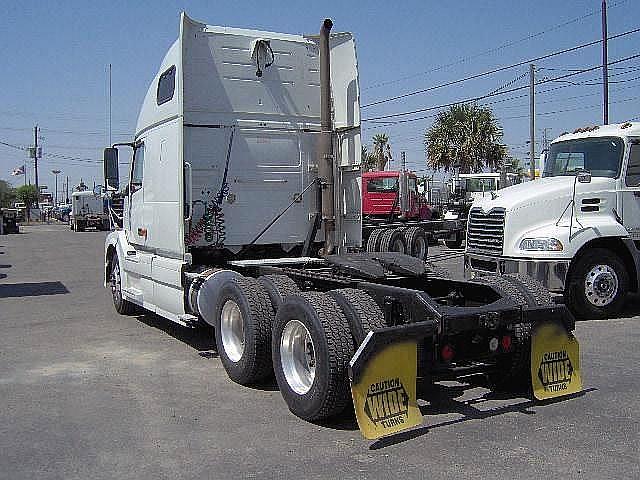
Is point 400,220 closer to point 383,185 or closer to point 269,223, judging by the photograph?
point 383,185

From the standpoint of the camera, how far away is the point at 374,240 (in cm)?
2028

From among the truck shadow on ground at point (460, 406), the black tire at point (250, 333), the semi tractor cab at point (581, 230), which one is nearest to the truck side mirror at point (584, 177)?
the semi tractor cab at point (581, 230)

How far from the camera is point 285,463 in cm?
509

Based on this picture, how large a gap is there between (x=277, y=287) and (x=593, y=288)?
572 cm

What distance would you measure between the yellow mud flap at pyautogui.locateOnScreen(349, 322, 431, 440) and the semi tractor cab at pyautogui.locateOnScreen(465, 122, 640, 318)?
5655mm

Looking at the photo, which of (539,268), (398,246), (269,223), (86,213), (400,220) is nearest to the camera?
(269,223)

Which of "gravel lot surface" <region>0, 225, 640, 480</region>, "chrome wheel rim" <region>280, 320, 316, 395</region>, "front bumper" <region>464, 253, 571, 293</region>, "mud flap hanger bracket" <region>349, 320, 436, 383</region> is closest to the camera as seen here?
"gravel lot surface" <region>0, 225, 640, 480</region>

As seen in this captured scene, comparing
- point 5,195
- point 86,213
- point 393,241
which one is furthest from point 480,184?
point 5,195

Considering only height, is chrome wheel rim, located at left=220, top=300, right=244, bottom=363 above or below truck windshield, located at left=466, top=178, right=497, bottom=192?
below

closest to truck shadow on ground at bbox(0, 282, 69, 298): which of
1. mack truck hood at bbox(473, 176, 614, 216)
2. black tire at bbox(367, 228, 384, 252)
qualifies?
black tire at bbox(367, 228, 384, 252)

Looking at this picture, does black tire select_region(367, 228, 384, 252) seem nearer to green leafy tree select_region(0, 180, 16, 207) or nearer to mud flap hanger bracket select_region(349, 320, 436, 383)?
mud flap hanger bracket select_region(349, 320, 436, 383)

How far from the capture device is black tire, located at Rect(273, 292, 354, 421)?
5691 mm

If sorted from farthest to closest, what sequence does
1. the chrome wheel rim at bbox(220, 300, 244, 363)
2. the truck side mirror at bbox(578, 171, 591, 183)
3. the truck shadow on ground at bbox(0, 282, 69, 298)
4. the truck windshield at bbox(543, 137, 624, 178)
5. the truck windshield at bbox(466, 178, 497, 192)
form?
the truck windshield at bbox(466, 178, 497, 192)
the truck shadow on ground at bbox(0, 282, 69, 298)
the truck windshield at bbox(543, 137, 624, 178)
the truck side mirror at bbox(578, 171, 591, 183)
the chrome wheel rim at bbox(220, 300, 244, 363)

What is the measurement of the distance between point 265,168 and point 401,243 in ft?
36.6
